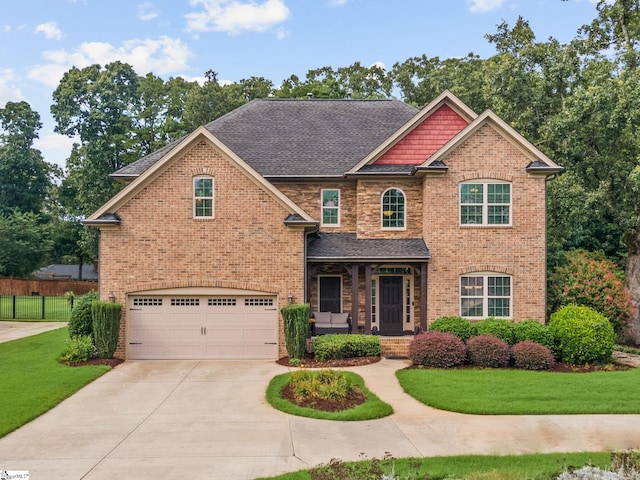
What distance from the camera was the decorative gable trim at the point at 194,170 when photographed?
15.8m

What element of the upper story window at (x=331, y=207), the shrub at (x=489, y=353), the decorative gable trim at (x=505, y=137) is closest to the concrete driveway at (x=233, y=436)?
the shrub at (x=489, y=353)

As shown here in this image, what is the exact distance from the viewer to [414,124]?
61.0 ft

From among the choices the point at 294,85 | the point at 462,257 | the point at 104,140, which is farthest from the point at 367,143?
the point at 104,140

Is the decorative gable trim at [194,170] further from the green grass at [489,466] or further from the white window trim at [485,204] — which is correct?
the green grass at [489,466]

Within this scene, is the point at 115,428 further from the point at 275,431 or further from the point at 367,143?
the point at 367,143

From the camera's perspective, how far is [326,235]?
19.0 meters

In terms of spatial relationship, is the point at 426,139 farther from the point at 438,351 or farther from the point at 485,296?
the point at 438,351

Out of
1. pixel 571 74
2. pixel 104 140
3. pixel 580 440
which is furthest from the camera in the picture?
pixel 104 140

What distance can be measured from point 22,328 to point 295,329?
1673 centimetres

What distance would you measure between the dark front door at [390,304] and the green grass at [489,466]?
11.0 m

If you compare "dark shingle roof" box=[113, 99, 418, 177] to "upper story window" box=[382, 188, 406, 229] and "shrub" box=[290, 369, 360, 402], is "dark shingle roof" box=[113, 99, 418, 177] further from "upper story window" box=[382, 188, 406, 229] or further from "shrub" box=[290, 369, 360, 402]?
"shrub" box=[290, 369, 360, 402]

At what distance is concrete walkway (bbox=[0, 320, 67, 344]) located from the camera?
2180cm

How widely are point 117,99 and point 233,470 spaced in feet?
145

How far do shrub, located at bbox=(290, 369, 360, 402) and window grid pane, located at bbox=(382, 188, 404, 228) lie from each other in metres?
8.07
